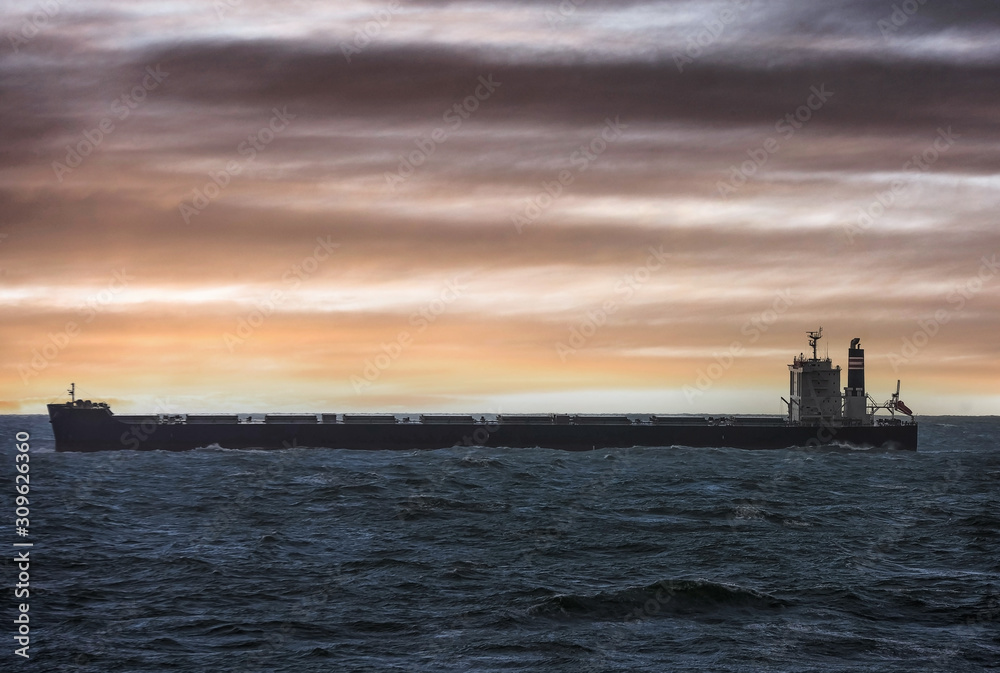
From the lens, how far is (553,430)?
98.3 meters

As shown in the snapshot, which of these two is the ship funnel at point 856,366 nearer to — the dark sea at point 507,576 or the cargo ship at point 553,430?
the cargo ship at point 553,430

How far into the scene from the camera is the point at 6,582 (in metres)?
30.4

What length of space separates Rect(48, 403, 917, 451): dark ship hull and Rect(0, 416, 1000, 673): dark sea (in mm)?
35653

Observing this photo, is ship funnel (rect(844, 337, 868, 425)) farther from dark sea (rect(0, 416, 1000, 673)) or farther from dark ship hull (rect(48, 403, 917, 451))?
dark sea (rect(0, 416, 1000, 673))

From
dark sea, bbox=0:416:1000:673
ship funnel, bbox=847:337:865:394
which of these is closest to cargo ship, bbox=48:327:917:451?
ship funnel, bbox=847:337:865:394

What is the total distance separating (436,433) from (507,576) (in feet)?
227

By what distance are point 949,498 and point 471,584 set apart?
37.4 m

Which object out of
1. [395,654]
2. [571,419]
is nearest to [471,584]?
[395,654]

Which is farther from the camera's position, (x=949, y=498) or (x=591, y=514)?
(x=949, y=498)

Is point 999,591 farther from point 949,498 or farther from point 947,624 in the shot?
point 949,498

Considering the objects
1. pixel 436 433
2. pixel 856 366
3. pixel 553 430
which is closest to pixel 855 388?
pixel 856 366

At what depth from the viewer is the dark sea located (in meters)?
22.7

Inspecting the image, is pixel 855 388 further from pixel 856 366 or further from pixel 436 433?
pixel 436 433

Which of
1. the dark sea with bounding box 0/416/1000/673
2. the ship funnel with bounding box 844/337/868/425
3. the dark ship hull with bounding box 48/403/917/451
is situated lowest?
the dark sea with bounding box 0/416/1000/673
